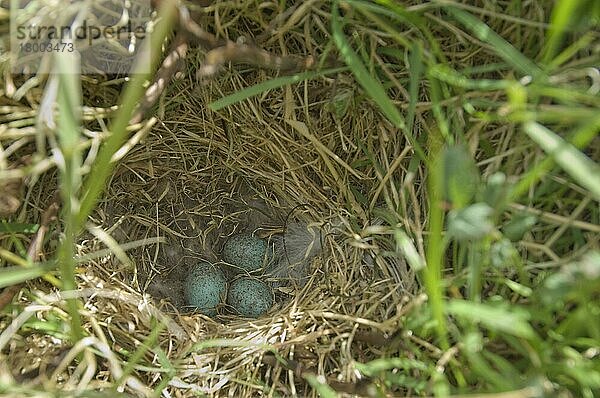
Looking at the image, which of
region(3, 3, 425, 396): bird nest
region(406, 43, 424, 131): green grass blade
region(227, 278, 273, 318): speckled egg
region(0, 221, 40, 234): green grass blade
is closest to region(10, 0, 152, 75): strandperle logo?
region(3, 3, 425, 396): bird nest

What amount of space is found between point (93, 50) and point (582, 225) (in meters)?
0.96

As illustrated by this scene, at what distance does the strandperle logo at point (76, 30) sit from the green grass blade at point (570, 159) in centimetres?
63

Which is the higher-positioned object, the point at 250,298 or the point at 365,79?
the point at 365,79

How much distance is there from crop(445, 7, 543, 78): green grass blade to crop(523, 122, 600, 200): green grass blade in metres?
0.11

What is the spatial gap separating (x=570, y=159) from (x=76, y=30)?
88 cm

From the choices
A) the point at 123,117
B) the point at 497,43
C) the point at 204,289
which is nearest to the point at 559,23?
the point at 497,43

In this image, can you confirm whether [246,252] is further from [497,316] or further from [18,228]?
[497,316]

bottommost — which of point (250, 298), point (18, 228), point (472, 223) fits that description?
point (250, 298)

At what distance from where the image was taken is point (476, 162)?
3.75 ft

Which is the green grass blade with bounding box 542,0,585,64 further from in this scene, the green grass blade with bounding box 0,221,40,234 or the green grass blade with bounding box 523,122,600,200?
the green grass blade with bounding box 0,221,40,234

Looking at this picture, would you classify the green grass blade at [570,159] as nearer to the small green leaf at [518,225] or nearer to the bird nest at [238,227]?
the small green leaf at [518,225]

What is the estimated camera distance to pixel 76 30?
47.3 inches

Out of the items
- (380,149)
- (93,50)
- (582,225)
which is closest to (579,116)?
(582,225)

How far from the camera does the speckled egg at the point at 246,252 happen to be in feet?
5.11
